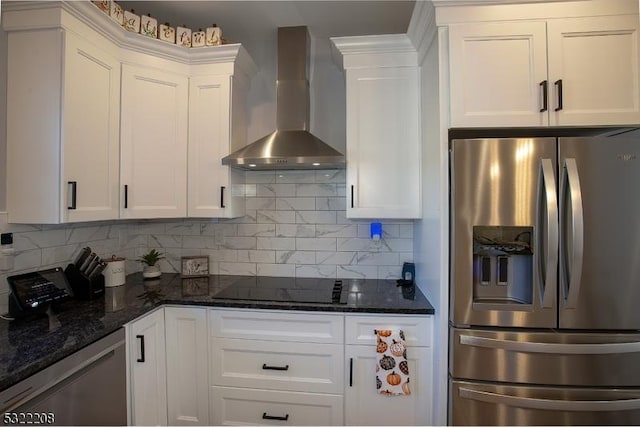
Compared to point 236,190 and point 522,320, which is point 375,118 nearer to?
point 236,190

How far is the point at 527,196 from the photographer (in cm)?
146

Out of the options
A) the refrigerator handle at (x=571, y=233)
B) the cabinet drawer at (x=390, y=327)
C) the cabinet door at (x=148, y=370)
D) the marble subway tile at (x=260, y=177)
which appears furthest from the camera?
the marble subway tile at (x=260, y=177)

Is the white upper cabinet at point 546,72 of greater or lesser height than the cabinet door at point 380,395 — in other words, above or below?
above

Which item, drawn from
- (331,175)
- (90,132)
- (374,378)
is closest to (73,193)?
(90,132)

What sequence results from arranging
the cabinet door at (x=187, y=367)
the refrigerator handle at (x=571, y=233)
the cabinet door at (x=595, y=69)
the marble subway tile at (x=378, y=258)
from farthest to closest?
1. the marble subway tile at (x=378, y=258)
2. the cabinet door at (x=187, y=367)
3. the cabinet door at (x=595, y=69)
4. the refrigerator handle at (x=571, y=233)

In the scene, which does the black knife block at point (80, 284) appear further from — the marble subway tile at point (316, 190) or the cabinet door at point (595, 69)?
the cabinet door at point (595, 69)

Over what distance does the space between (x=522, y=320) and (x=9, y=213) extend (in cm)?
257

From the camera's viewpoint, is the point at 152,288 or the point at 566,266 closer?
the point at 566,266

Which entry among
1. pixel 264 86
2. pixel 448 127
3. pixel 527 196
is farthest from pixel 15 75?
pixel 527 196

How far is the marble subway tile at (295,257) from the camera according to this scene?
2445 mm

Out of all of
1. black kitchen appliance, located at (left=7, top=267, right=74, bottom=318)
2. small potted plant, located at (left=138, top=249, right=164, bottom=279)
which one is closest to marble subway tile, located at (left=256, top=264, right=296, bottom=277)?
small potted plant, located at (left=138, top=249, right=164, bottom=279)

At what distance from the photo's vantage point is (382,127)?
2037 mm

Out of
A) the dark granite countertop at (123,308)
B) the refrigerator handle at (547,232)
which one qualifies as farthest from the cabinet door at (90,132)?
the refrigerator handle at (547,232)

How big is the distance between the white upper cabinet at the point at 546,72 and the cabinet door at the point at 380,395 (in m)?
1.27
